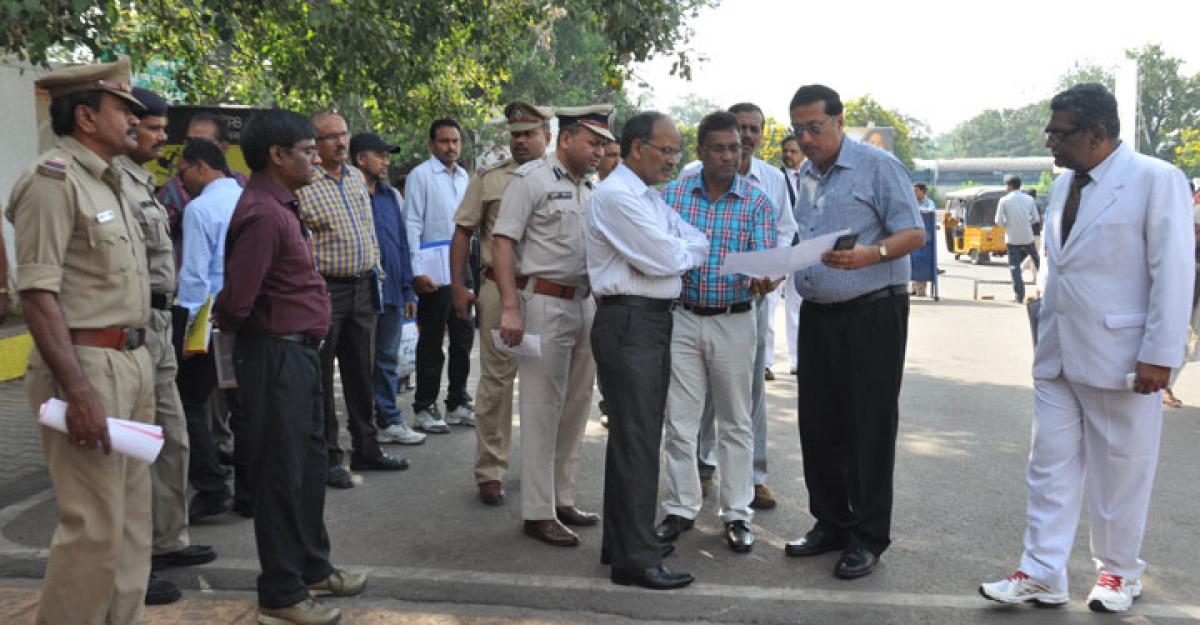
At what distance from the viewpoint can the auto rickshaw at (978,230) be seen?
100 feet

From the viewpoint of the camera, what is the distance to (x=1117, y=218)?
4.25 m

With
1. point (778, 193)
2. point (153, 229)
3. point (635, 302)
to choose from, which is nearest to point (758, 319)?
point (778, 193)

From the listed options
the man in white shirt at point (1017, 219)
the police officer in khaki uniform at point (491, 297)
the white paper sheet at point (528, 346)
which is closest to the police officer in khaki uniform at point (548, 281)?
the white paper sheet at point (528, 346)

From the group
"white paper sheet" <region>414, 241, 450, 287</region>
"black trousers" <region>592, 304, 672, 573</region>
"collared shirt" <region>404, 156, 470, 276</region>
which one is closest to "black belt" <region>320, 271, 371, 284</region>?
"white paper sheet" <region>414, 241, 450, 287</region>

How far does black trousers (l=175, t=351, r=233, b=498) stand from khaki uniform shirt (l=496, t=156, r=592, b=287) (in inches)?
66.0

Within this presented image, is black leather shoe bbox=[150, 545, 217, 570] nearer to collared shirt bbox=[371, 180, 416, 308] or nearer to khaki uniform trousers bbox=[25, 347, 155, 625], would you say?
khaki uniform trousers bbox=[25, 347, 155, 625]

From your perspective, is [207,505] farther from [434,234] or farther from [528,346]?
[434,234]

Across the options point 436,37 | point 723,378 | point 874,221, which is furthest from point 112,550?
point 436,37

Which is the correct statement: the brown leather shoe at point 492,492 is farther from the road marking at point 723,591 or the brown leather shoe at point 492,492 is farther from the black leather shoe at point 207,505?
the black leather shoe at point 207,505

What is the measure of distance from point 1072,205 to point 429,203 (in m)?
4.70

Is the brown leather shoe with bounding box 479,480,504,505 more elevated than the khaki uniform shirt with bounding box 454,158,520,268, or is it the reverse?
the khaki uniform shirt with bounding box 454,158,520,268

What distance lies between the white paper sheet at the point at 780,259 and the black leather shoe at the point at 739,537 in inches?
49.2

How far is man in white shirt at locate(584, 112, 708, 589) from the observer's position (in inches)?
183

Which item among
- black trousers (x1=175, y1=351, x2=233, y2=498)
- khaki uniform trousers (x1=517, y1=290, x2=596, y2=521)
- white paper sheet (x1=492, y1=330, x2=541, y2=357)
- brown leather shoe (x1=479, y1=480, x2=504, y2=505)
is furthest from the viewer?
brown leather shoe (x1=479, y1=480, x2=504, y2=505)
